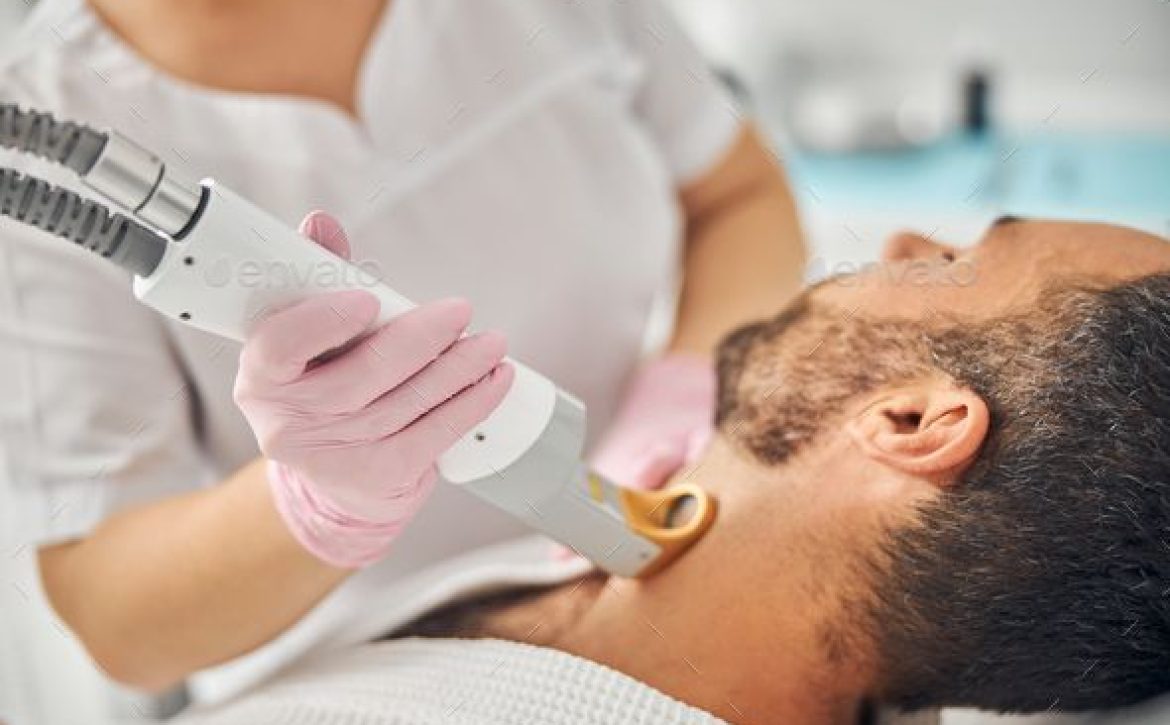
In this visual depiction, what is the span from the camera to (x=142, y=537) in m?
0.76

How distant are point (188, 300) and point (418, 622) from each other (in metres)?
0.43

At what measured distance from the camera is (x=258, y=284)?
545mm

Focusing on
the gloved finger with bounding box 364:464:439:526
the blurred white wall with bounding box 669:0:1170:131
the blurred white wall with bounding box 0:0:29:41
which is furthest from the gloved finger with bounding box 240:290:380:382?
the blurred white wall with bounding box 669:0:1170:131

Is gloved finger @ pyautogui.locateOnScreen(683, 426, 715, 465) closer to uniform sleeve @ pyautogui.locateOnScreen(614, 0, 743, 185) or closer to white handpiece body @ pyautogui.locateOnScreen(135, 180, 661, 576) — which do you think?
white handpiece body @ pyautogui.locateOnScreen(135, 180, 661, 576)

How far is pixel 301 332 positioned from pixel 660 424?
1.53ft

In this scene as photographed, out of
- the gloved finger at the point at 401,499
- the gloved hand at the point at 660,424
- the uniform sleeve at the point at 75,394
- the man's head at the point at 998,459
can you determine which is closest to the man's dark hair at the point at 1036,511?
the man's head at the point at 998,459

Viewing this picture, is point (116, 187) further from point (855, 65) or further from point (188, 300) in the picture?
point (855, 65)

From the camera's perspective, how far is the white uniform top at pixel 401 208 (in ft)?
2.34

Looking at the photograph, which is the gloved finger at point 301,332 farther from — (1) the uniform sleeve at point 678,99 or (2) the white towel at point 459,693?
(1) the uniform sleeve at point 678,99

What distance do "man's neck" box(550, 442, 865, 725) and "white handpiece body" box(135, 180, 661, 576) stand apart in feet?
0.14

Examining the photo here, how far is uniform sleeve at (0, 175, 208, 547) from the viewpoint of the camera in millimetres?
703

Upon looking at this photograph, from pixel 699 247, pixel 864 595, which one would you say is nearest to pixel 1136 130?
pixel 699 247

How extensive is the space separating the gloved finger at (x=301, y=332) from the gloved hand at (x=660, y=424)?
31 cm

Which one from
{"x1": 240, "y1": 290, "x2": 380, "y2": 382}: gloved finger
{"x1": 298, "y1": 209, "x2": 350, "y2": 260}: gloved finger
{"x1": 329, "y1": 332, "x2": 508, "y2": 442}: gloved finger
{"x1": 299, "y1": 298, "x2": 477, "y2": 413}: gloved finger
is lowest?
{"x1": 329, "y1": 332, "x2": 508, "y2": 442}: gloved finger
